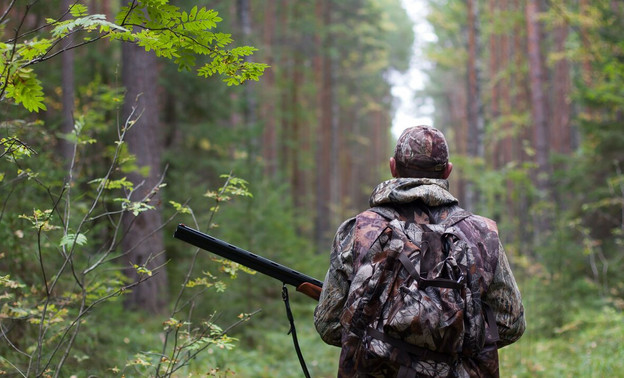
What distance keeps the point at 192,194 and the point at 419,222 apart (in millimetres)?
8620

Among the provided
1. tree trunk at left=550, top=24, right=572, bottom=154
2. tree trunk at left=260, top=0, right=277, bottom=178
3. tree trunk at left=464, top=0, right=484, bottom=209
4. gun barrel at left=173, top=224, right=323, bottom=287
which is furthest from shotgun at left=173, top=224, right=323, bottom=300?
tree trunk at left=550, top=24, right=572, bottom=154

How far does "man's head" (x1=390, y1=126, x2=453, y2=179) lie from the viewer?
9.96 ft

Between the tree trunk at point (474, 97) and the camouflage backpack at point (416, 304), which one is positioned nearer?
the camouflage backpack at point (416, 304)

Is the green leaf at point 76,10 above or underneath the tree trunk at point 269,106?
above

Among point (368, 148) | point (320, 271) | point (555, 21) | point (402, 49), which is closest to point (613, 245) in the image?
point (320, 271)

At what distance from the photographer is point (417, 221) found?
2.95m

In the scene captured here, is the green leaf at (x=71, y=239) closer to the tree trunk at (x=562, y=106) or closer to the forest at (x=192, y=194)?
the forest at (x=192, y=194)

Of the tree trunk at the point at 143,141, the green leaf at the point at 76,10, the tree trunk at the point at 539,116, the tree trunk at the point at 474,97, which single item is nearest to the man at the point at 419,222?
the green leaf at the point at 76,10

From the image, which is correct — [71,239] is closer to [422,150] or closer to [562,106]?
[422,150]

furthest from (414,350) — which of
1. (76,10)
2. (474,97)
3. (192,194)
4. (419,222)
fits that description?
(474,97)

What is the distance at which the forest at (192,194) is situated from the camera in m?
3.69

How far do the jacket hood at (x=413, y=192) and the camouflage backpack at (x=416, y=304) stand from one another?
0.14 meters

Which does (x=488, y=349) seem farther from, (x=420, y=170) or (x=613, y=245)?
(x=613, y=245)

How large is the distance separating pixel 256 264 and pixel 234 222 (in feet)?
22.9
